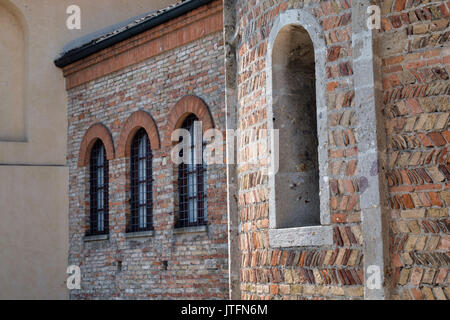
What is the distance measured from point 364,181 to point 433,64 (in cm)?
108

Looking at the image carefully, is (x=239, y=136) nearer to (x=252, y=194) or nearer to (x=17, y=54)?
(x=252, y=194)

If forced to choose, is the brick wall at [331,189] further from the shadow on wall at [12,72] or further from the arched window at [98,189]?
the shadow on wall at [12,72]

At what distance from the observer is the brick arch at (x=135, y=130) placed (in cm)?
1401

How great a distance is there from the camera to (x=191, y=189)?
521 inches

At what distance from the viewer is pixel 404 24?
6352 millimetres

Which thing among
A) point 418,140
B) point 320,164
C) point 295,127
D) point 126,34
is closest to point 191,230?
point 126,34

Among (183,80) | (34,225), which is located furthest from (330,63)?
(34,225)

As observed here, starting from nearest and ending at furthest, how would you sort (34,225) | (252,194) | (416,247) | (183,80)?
(416,247) < (252,194) < (183,80) < (34,225)

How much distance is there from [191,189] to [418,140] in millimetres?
7334

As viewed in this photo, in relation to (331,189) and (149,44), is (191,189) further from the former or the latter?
(331,189)

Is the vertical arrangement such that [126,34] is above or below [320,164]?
above

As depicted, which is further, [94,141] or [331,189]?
[94,141]

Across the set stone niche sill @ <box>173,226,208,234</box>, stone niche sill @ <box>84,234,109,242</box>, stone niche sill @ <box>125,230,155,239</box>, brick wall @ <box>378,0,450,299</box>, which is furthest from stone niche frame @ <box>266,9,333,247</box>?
stone niche sill @ <box>84,234,109,242</box>

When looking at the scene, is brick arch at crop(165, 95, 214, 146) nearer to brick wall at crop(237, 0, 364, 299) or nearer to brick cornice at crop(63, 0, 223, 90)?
brick cornice at crop(63, 0, 223, 90)
